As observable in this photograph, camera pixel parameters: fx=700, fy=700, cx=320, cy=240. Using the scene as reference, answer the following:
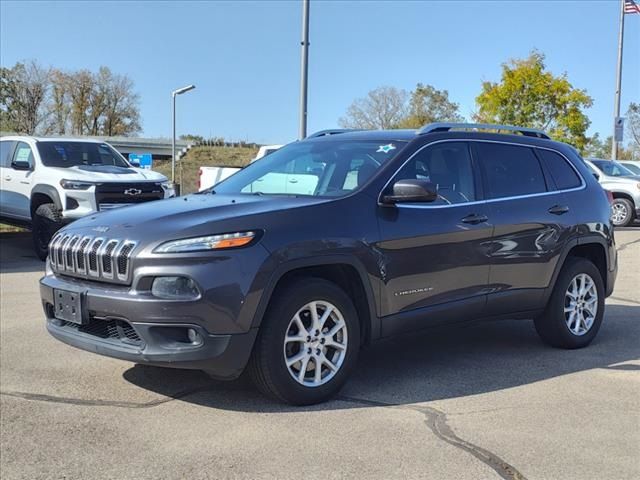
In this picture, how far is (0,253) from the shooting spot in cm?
1265

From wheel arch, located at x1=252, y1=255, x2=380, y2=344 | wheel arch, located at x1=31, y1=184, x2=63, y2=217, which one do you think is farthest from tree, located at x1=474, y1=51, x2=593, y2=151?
wheel arch, located at x1=252, y1=255, x2=380, y2=344

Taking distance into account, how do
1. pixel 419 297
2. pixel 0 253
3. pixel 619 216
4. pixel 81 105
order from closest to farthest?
pixel 419 297
pixel 0 253
pixel 619 216
pixel 81 105

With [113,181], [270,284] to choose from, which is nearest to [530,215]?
[270,284]

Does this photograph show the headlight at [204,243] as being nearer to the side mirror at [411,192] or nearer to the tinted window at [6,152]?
the side mirror at [411,192]

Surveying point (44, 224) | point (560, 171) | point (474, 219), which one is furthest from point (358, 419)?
point (44, 224)

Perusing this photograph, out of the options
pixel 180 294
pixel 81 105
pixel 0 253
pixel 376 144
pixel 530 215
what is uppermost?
pixel 81 105

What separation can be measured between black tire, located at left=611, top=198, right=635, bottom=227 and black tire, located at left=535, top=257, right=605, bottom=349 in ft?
38.8

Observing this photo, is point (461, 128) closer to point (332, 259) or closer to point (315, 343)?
point (332, 259)

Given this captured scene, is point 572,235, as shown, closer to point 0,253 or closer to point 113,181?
point 113,181

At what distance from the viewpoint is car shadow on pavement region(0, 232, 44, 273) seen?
10859 mm

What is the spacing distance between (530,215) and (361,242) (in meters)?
Result: 1.75

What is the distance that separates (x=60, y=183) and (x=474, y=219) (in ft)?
26.6

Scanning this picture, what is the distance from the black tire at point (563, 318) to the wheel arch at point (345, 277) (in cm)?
189

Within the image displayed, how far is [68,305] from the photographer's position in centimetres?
432
